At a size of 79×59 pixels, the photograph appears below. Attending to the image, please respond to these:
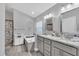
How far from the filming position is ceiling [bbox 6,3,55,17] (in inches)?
71.7

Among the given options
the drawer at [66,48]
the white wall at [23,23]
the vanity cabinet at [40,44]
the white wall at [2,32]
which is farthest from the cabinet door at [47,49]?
the white wall at [2,32]

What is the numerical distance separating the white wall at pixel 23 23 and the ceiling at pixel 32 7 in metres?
0.11

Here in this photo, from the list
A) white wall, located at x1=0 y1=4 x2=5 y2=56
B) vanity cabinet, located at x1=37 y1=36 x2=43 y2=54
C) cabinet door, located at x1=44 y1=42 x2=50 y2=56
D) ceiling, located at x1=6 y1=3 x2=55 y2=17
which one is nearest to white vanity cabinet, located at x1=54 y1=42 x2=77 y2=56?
cabinet door, located at x1=44 y1=42 x2=50 y2=56

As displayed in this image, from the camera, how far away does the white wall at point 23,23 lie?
6.25 feet

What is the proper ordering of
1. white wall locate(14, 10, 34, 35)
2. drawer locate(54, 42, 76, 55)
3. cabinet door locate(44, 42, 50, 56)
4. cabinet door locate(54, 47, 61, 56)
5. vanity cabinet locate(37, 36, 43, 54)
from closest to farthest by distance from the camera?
1. drawer locate(54, 42, 76, 55)
2. cabinet door locate(54, 47, 61, 56)
3. white wall locate(14, 10, 34, 35)
4. cabinet door locate(44, 42, 50, 56)
5. vanity cabinet locate(37, 36, 43, 54)

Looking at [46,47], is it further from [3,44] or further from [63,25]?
[3,44]

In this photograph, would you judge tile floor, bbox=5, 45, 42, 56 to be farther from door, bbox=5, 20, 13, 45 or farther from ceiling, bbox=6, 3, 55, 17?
ceiling, bbox=6, 3, 55, 17

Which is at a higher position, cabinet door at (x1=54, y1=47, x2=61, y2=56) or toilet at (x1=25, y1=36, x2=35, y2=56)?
toilet at (x1=25, y1=36, x2=35, y2=56)

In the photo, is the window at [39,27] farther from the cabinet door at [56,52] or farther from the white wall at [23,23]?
the cabinet door at [56,52]

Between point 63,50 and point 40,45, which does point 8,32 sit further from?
point 63,50

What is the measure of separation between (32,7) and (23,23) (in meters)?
0.47

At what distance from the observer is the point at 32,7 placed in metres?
1.89

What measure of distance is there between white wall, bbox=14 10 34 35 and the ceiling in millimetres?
109

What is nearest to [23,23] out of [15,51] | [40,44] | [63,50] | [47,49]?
[15,51]
